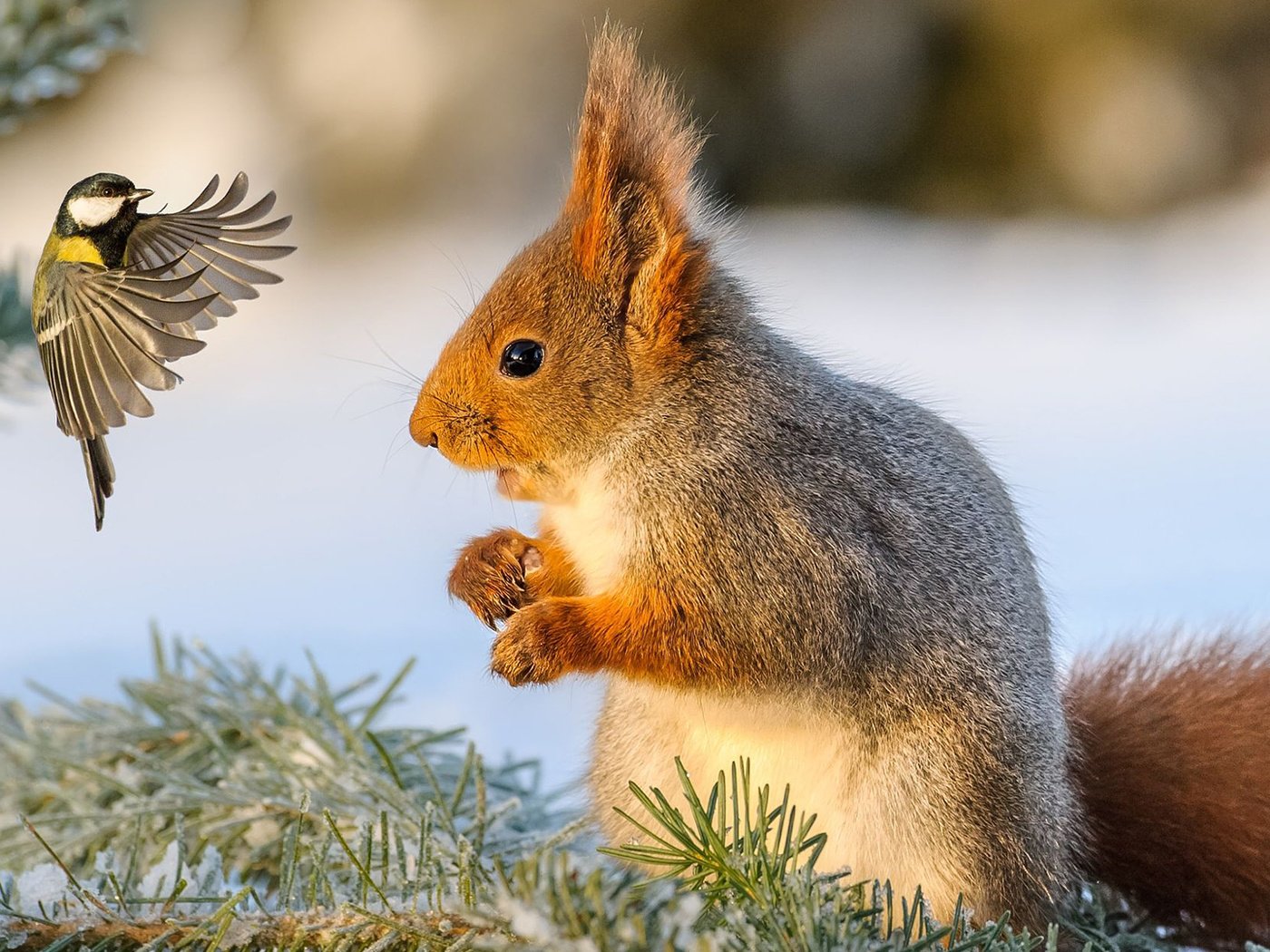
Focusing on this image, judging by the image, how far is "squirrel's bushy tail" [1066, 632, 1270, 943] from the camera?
904 millimetres

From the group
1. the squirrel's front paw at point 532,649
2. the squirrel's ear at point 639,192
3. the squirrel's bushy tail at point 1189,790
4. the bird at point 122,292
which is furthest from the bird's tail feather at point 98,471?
the squirrel's bushy tail at point 1189,790

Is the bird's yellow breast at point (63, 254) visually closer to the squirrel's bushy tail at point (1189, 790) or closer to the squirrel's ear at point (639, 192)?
the squirrel's ear at point (639, 192)

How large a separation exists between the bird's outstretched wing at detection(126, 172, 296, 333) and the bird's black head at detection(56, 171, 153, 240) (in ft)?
0.05

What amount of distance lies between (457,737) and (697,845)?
43 cm

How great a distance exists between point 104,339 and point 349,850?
236 mm

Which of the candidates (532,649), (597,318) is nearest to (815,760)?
(532,649)

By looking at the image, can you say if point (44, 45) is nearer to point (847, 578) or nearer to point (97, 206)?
point (97, 206)

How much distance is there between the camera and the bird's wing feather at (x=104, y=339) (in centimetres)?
53

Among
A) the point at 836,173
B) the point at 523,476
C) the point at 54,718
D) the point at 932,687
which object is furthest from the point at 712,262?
the point at 836,173

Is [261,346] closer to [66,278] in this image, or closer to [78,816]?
[78,816]

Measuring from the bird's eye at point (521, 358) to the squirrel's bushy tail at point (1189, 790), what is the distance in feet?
1.54

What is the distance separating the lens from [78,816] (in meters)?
0.86

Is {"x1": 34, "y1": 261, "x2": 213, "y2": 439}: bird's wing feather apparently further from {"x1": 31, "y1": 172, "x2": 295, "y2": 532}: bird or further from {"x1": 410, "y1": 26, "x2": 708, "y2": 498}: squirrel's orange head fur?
{"x1": 410, "y1": 26, "x2": 708, "y2": 498}: squirrel's orange head fur

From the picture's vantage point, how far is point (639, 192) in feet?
3.04
